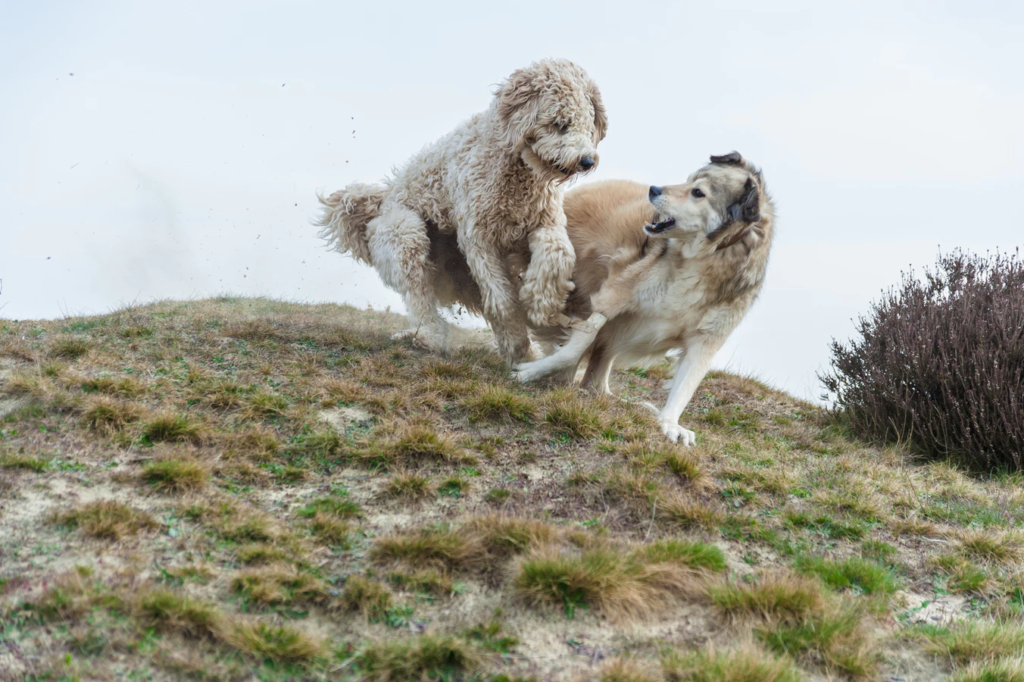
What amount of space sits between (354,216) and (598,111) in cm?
261

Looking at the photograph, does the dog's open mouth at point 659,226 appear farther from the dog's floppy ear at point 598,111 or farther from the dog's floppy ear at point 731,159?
the dog's floppy ear at point 598,111

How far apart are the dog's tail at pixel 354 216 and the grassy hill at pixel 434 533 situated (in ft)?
4.23

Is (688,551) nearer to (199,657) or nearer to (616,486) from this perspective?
(616,486)

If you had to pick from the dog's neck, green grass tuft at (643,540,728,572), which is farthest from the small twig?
the dog's neck

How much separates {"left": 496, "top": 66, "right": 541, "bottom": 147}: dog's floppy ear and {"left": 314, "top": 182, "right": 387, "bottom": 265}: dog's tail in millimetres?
1894

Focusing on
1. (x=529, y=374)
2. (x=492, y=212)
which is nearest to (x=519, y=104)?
(x=492, y=212)

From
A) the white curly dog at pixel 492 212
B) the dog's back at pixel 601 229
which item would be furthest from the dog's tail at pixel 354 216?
the dog's back at pixel 601 229

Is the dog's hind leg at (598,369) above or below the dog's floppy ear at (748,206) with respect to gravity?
below

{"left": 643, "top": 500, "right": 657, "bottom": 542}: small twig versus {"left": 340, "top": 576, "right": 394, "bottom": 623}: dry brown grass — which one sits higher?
{"left": 643, "top": 500, "right": 657, "bottom": 542}: small twig

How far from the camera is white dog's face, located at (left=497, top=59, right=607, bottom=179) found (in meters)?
6.04

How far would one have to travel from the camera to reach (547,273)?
648cm

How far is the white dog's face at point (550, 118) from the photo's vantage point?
6043 mm

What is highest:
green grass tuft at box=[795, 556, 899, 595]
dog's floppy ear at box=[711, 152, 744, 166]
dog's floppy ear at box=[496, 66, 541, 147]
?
dog's floppy ear at box=[496, 66, 541, 147]

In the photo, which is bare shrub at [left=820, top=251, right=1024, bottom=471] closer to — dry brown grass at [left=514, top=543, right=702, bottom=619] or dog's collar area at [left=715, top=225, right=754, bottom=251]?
dog's collar area at [left=715, top=225, right=754, bottom=251]
